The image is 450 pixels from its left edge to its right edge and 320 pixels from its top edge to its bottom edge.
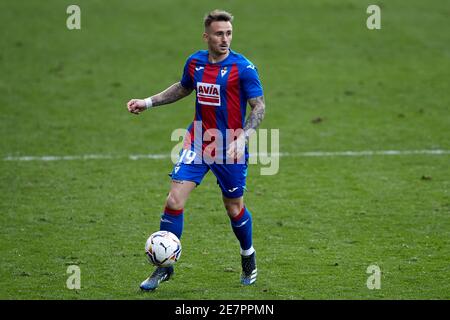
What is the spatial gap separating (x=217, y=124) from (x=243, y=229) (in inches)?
43.5

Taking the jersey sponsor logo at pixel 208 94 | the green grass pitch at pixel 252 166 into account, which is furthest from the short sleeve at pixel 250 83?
the green grass pitch at pixel 252 166

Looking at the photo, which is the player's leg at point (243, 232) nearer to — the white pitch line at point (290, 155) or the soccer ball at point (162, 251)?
the soccer ball at point (162, 251)

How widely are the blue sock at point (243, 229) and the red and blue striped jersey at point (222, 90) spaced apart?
0.73 metres

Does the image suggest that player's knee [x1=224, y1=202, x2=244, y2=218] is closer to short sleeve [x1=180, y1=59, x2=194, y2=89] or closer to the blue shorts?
the blue shorts

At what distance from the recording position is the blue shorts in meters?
8.55

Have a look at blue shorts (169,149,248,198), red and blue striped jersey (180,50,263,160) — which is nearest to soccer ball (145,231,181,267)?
blue shorts (169,149,248,198)

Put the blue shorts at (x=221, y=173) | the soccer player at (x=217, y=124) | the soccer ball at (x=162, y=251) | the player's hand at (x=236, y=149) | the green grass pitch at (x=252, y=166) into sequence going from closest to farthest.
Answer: the player's hand at (x=236, y=149)
the soccer ball at (x=162, y=251)
the soccer player at (x=217, y=124)
the blue shorts at (x=221, y=173)
the green grass pitch at (x=252, y=166)

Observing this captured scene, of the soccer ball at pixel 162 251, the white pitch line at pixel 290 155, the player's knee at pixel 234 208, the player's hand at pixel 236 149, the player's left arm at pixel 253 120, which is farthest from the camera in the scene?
the white pitch line at pixel 290 155

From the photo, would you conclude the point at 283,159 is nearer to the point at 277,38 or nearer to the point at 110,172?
the point at 110,172

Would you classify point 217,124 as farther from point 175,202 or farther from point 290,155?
point 290,155

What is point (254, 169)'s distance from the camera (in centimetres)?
1380

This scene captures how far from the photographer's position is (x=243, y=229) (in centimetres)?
879

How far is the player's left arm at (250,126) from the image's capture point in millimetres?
8125

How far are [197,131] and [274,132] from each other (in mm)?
7233
